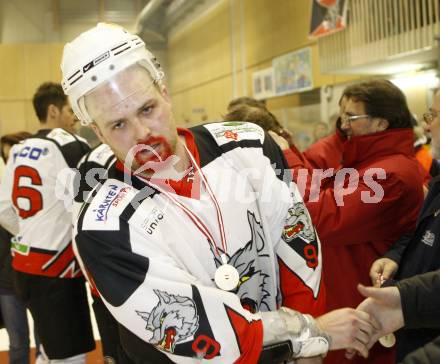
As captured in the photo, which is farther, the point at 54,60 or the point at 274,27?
the point at 54,60

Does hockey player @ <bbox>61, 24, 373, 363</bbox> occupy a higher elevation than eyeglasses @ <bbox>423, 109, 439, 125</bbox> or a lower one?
lower

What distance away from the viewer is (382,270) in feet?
5.99

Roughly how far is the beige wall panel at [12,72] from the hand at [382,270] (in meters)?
10.1

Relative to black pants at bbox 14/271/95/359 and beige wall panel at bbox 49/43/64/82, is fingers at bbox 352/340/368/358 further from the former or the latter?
beige wall panel at bbox 49/43/64/82

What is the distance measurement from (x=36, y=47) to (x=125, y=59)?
10.0 metres

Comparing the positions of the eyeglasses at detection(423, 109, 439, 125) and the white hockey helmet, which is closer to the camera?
the white hockey helmet

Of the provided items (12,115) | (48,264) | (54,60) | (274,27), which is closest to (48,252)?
(48,264)

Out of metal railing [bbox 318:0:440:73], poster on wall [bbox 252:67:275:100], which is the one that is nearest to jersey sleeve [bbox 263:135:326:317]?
metal railing [bbox 318:0:440:73]

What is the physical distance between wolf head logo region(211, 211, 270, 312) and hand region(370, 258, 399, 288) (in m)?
0.56

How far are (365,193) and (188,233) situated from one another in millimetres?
919

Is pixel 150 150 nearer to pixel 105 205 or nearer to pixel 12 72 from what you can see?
pixel 105 205

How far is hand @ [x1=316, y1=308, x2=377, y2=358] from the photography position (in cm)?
131

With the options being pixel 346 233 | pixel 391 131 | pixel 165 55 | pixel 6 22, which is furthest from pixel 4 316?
pixel 165 55

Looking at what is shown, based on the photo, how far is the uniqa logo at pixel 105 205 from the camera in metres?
1.24
